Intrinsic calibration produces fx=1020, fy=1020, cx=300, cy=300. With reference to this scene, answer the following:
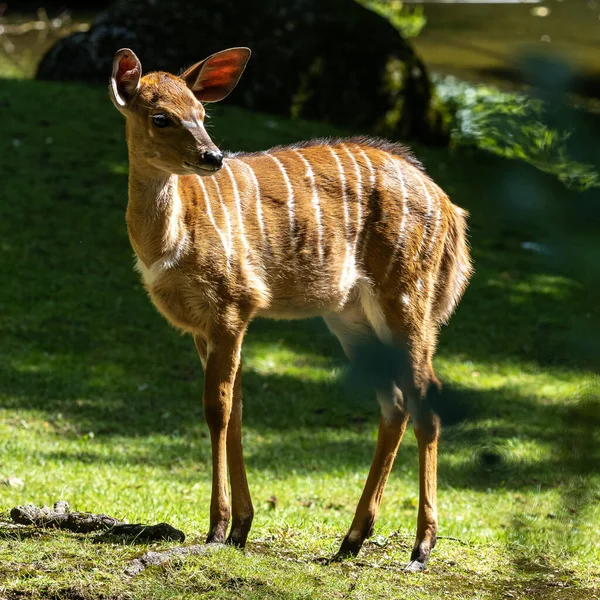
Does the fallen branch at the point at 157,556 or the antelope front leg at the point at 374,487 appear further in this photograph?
the antelope front leg at the point at 374,487

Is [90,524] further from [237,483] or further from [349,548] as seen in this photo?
[349,548]

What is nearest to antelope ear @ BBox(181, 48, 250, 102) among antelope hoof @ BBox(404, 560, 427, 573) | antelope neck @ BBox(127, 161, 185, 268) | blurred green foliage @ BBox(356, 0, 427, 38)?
antelope neck @ BBox(127, 161, 185, 268)

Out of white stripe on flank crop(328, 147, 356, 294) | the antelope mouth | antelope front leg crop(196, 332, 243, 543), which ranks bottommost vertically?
antelope front leg crop(196, 332, 243, 543)

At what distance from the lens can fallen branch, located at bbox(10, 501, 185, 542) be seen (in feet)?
12.9

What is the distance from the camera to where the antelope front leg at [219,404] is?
3.83 meters

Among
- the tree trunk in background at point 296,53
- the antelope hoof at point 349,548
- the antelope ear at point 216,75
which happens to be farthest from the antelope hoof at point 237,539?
the tree trunk in background at point 296,53

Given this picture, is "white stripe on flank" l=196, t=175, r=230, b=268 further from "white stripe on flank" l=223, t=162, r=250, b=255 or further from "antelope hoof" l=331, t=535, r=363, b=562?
"antelope hoof" l=331, t=535, r=363, b=562

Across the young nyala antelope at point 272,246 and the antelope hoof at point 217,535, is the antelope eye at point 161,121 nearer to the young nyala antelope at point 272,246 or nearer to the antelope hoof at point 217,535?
the young nyala antelope at point 272,246

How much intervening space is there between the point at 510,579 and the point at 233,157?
6.71 feet

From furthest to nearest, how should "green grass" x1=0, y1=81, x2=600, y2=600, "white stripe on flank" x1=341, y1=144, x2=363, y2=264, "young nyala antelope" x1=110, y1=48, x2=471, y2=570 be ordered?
"white stripe on flank" x1=341, y1=144, x2=363, y2=264 → "young nyala antelope" x1=110, y1=48, x2=471, y2=570 → "green grass" x1=0, y1=81, x2=600, y2=600

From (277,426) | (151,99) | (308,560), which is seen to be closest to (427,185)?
(151,99)

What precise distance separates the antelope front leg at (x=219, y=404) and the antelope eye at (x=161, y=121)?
807mm

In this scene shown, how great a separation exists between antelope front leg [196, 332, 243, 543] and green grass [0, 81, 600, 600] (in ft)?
0.69

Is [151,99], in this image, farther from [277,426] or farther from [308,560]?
[277,426]
